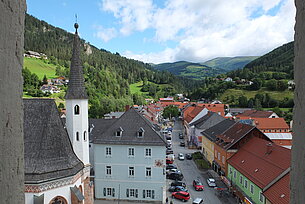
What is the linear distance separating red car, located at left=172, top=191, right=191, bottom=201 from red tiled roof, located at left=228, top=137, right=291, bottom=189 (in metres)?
6.42

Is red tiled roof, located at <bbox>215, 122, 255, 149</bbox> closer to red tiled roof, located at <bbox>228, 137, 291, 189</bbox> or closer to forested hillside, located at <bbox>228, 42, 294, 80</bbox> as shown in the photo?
red tiled roof, located at <bbox>228, 137, 291, 189</bbox>

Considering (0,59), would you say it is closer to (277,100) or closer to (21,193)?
(21,193)

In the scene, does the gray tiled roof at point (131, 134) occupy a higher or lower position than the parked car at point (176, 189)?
higher

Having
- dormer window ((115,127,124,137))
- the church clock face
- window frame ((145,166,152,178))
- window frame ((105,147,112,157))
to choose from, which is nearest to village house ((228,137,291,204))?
the church clock face

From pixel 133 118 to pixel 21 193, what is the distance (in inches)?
952

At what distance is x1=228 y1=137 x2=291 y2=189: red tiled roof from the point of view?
2017 centimetres

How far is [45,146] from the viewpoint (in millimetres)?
15859

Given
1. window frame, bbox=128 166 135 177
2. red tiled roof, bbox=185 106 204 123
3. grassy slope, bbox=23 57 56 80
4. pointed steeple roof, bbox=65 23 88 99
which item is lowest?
window frame, bbox=128 166 135 177

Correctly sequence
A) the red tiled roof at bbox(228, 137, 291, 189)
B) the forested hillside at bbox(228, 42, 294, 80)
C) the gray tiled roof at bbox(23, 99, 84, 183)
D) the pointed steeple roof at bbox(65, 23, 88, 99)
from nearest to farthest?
the gray tiled roof at bbox(23, 99, 84, 183)
the pointed steeple roof at bbox(65, 23, 88, 99)
the red tiled roof at bbox(228, 137, 291, 189)
the forested hillside at bbox(228, 42, 294, 80)

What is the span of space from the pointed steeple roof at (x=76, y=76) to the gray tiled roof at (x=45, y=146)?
2.21m

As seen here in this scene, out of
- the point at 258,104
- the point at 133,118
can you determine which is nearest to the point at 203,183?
the point at 133,118

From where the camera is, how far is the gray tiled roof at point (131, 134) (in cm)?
2425

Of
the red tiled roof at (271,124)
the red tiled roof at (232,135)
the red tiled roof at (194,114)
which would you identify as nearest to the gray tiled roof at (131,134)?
the red tiled roof at (232,135)

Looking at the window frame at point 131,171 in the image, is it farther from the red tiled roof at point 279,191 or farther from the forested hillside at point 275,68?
the forested hillside at point 275,68
